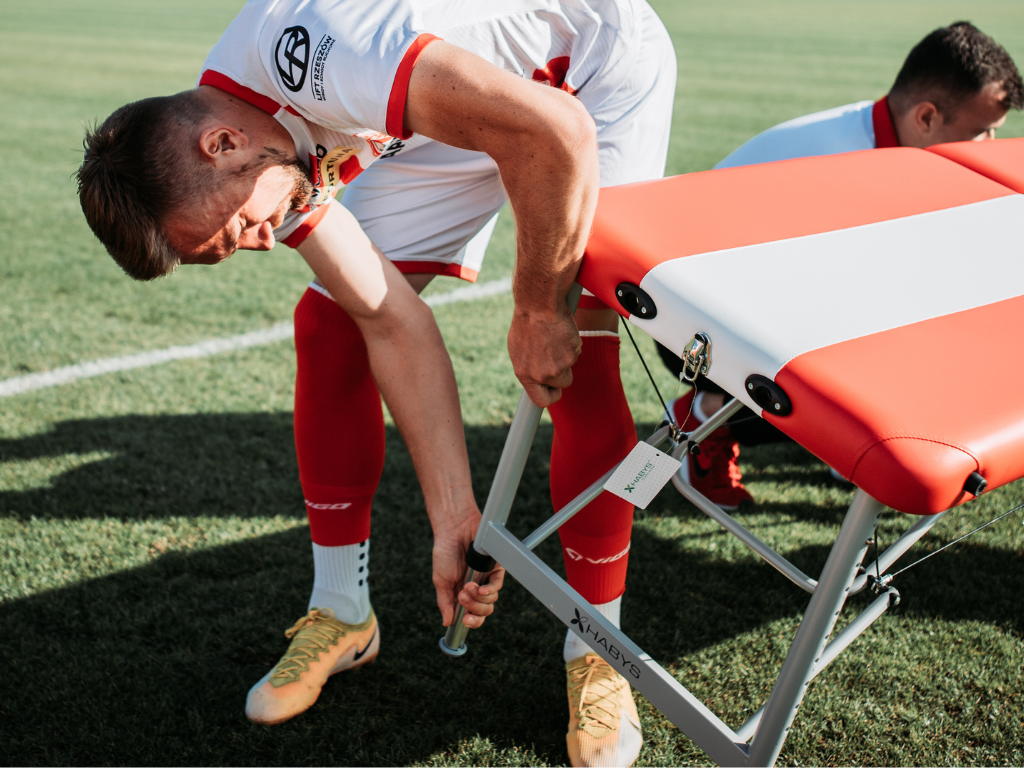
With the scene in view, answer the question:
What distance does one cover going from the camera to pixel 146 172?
Result: 3.83ft

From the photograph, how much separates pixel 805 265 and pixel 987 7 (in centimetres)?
2861

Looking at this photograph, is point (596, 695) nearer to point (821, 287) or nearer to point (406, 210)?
point (821, 287)

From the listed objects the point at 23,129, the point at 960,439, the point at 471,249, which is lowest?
the point at 23,129

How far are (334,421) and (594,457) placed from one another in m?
0.52

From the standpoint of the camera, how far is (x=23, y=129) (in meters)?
6.73

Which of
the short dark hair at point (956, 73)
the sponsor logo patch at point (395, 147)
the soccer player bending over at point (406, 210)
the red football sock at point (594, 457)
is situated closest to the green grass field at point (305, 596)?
the soccer player bending over at point (406, 210)

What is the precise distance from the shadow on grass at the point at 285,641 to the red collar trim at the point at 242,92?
1.10 m

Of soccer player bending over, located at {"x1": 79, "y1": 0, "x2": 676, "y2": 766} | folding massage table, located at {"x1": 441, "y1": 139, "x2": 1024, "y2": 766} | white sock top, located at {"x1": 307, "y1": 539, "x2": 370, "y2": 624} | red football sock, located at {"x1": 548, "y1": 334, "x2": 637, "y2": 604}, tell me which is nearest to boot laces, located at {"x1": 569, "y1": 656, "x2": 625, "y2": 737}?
soccer player bending over, located at {"x1": 79, "y1": 0, "x2": 676, "y2": 766}

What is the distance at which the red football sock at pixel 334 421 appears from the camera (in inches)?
61.8

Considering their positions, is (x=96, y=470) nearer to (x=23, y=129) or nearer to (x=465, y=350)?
(x=465, y=350)

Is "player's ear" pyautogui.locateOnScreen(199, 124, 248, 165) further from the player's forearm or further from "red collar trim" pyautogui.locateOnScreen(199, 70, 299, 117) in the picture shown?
the player's forearm

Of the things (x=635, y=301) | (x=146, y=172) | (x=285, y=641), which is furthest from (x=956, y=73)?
(x=285, y=641)

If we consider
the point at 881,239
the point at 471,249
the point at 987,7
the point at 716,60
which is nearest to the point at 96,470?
the point at 471,249

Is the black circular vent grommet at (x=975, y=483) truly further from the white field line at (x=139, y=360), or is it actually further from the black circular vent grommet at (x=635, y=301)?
the white field line at (x=139, y=360)
